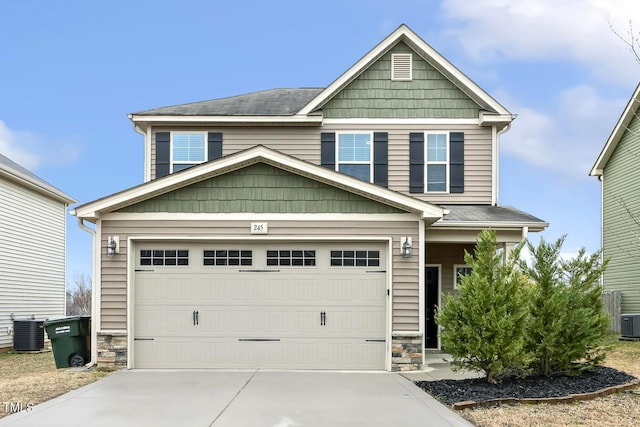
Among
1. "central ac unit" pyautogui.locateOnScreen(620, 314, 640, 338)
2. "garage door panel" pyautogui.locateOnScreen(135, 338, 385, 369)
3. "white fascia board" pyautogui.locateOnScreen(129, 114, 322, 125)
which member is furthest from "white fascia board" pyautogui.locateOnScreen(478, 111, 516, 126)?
"central ac unit" pyautogui.locateOnScreen(620, 314, 640, 338)

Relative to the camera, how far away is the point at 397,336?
41.1ft

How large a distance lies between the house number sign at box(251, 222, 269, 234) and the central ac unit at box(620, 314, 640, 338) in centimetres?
1252

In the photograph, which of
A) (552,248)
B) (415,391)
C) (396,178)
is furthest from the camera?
(396,178)

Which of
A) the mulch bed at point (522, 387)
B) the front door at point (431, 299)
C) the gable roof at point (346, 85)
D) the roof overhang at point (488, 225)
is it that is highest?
the gable roof at point (346, 85)

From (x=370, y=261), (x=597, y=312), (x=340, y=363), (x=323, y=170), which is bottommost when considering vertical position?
(x=340, y=363)

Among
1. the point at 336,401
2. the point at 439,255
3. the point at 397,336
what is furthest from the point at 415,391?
the point at 439,255

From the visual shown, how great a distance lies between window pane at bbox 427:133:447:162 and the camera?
16609 millimetres

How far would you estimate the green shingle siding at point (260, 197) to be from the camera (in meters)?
12.7

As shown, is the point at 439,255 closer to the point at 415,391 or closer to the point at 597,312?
the point at 597,312

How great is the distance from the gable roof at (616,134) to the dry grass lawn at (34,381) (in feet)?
55.5

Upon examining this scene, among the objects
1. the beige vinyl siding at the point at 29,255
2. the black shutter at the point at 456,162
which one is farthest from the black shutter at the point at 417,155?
the beige vinyl siding at the point at 29,255

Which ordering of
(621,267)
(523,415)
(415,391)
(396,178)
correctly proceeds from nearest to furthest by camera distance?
(523,415), (415,391), (396,178), (621,267)

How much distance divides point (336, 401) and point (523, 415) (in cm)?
251

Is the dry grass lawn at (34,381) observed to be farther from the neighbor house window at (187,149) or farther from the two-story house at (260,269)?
the neighbor house window at (187,149)
